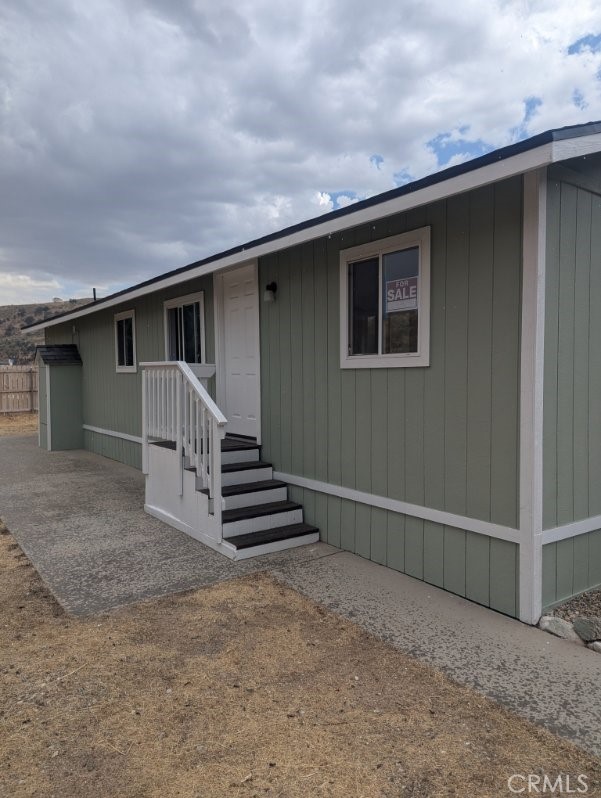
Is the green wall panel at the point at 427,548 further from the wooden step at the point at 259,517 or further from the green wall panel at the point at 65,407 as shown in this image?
the green wall panel at the point at 65,407

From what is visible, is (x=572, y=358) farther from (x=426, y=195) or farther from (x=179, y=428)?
(x=179, y=428)

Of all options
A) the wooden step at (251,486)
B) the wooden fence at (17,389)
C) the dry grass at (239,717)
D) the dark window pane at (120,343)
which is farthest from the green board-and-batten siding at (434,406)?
the wooden fence at (17,389)

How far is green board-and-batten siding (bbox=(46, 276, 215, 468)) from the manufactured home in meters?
1.74

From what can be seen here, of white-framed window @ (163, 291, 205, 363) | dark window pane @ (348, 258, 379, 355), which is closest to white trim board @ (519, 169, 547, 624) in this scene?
dark window pane @ (348, 258, 379, 355)

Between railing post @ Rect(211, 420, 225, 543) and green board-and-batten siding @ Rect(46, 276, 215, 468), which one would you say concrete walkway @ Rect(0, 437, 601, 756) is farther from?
green board-and-batten siding @ Rect(46, 276, 215, 468)

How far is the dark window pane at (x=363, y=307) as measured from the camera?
13.8 feet

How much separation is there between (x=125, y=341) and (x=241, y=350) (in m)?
3.88

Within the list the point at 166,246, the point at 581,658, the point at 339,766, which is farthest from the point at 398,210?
the point at 166,246

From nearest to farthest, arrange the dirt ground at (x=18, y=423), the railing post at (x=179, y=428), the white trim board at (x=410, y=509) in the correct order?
the white trim board at (x=410, y=509)
the railing post at (x=179, y=428)
the dirt ground at (x=18, y=423)

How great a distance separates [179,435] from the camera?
498 cm

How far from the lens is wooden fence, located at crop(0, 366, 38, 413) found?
17.4 metres

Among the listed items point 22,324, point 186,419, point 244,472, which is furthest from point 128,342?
point 22,324

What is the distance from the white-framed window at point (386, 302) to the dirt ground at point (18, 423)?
12.0m

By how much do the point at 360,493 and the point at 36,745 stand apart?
2.80 metres
